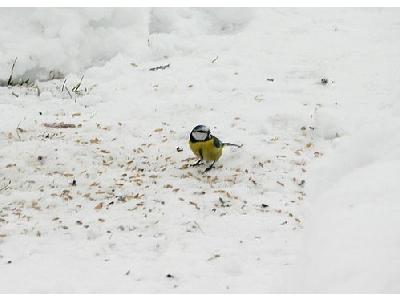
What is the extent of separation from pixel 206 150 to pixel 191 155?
529 mm

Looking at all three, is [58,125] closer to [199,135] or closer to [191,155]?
[191,155]

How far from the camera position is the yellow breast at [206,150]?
197 inches

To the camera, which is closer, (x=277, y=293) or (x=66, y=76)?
(x=277, y=293)

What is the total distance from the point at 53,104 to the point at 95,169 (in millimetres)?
1674

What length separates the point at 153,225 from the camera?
13.8ft

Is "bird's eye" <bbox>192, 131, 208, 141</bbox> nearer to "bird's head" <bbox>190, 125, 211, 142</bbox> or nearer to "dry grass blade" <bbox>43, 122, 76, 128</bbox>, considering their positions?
"bird's head" <bbox>190, 125, 211, 142</bbox>

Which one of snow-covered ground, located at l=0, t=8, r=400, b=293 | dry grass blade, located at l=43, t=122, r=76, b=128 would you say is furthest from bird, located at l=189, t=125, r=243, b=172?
dry grass blade, located at l=43, t=122, r=76, b=128

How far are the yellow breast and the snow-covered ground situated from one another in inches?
6.1

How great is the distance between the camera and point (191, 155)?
18.2 ft

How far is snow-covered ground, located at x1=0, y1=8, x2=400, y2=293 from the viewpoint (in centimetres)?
356

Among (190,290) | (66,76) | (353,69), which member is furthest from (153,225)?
(353,69)

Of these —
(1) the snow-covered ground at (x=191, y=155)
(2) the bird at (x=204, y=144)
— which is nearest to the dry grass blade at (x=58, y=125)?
(1) the snow-covered ground at (x=191, y=155)

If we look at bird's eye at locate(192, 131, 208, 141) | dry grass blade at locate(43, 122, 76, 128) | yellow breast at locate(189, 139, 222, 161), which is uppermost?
dry grass blade at locate(43, 122, 76, 128)
